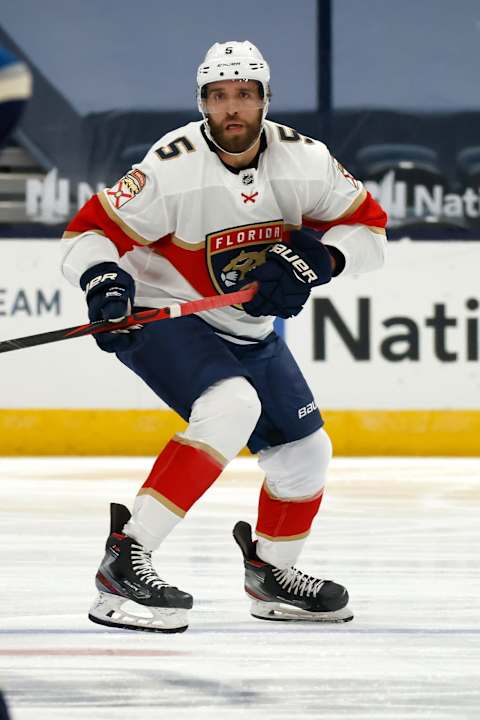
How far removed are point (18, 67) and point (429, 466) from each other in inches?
183

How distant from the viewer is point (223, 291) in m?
2.92

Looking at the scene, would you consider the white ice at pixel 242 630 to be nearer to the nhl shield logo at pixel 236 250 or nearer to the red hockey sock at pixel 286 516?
the red hockey sock at pixel 286 516

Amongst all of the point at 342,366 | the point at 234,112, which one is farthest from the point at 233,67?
the point at 342,366

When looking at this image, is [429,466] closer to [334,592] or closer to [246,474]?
[246,474]

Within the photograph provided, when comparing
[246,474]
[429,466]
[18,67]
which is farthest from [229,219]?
[429,466]

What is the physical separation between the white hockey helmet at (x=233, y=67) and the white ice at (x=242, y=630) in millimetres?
938

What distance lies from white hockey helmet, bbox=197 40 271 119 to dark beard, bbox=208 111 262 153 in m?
0.04

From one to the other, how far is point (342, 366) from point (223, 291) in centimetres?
365

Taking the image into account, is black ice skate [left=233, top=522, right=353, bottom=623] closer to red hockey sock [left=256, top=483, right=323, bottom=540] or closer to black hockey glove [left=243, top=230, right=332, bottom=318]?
red hockey sock [left=256, top=483, right=323, bottom=540]

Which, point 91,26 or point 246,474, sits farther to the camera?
point 91,26

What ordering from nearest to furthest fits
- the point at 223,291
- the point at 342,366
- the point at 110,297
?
the point at 110,297, the point at 223,291, the point at 342,366

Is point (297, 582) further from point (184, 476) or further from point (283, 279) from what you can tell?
point (283, 279)

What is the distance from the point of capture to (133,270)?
2.96m

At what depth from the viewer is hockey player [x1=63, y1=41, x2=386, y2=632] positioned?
8.98 ft
